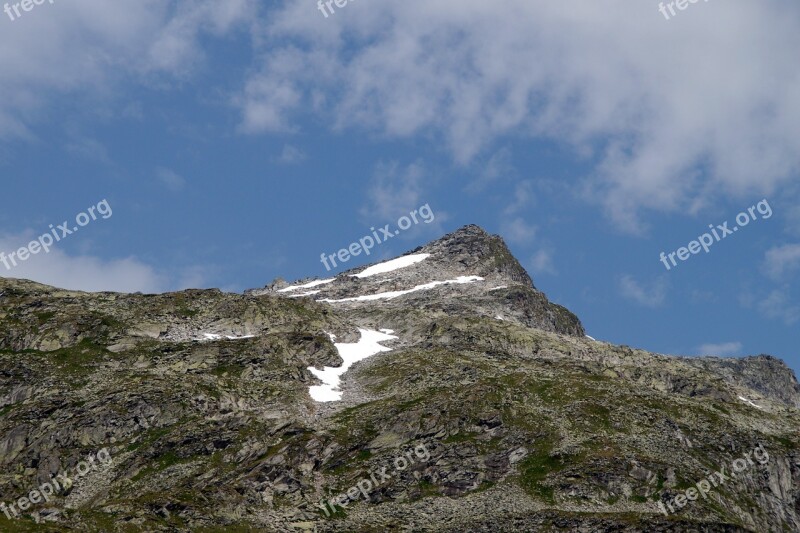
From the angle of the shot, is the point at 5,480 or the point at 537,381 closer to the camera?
the point at 5,480

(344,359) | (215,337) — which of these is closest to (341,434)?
(344,359)

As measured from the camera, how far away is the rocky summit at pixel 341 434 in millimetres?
84500

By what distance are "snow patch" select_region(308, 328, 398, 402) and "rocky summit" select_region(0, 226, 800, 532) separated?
2.52 ft

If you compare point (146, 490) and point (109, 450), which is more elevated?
point (109, 450)

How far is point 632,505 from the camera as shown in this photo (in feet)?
286

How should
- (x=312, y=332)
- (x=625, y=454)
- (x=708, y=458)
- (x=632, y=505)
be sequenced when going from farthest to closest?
(x=312, y=332) < (x=708, y=458) < (x=625, y=454) < (x=632, y=505)

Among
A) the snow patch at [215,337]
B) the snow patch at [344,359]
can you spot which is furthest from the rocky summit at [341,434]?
the snow patch at [344,359]

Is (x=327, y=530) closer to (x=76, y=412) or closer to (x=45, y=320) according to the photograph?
(x=76, y=412)

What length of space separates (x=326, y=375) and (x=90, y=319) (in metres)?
40.5

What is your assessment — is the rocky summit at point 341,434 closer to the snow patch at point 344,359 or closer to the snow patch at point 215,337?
the snow patch at point 215,337

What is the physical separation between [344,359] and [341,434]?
37.2 metres

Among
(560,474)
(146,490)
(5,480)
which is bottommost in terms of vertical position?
(560,474)

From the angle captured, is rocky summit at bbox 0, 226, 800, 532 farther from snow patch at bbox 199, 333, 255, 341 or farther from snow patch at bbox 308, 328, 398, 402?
snow patch at bbox 308, 328, 398, 402

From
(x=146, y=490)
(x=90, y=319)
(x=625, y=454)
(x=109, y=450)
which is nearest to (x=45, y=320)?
(x=90, y=319)
